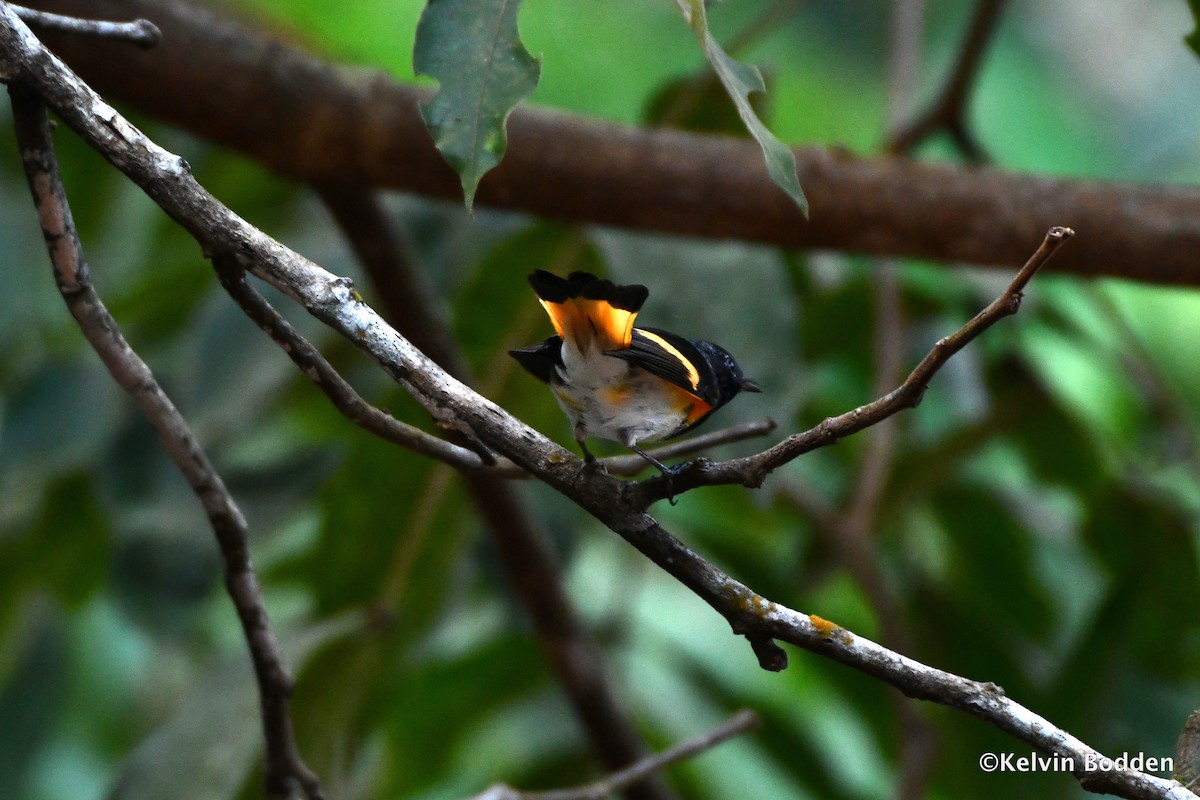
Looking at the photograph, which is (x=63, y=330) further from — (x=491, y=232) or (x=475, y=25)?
(x=475, y=25)

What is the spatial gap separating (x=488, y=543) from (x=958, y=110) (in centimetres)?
106

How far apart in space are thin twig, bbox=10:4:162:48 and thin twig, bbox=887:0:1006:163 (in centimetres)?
133

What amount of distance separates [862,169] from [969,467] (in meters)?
1.10

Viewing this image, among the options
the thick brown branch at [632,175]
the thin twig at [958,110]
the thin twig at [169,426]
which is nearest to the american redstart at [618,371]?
the thin twig at [169,426]

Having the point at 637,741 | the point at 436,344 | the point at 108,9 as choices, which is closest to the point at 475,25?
the point at 108,9

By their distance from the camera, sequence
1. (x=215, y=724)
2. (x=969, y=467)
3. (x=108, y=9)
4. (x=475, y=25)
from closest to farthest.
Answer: (x=475, y=25) → (x=108, y=9) → (x=215, y=724) → (x=969, y=467)

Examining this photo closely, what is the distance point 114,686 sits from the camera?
2.37 metres

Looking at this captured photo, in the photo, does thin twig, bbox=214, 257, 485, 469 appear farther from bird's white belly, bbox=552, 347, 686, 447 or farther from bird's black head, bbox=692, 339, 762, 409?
bird's black head, bbox=692, 339, 762, 409

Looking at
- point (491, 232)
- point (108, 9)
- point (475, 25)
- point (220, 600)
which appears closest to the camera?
point (475, 25)

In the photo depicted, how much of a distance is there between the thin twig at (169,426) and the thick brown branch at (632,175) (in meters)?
0.54

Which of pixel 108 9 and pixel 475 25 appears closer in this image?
pixel 475 25

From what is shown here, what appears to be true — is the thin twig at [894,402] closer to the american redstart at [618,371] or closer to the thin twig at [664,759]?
the american redstart at [618,371]

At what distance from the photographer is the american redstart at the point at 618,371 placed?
77 cm

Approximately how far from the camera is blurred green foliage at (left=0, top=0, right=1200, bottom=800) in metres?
1.56
